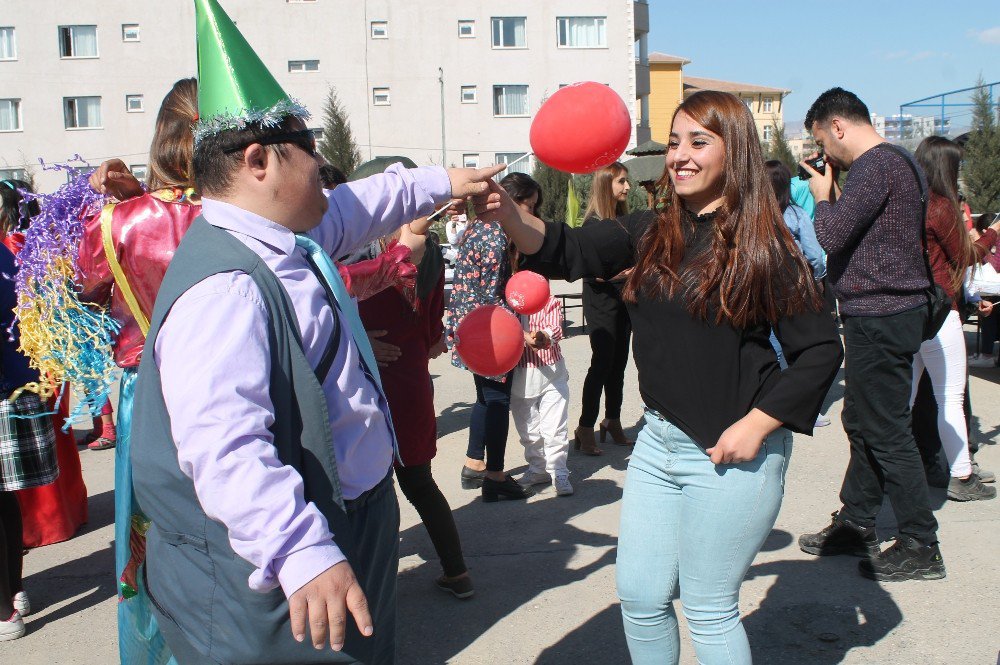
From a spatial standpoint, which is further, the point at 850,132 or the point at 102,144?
the point at 102,144

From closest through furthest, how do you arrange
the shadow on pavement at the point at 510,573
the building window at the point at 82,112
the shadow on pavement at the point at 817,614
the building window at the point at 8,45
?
the shadow on pavement at the point at 817,614 < the shadow on pavement at the point at 510,573 < the building window at the point at 8,45 < the building window at the point at 82,112

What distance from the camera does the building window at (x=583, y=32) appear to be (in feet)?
117

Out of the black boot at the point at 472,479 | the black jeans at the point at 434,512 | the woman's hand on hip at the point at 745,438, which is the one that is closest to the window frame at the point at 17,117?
the black boot at the point at 472,479

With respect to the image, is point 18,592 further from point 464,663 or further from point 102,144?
point 102,144

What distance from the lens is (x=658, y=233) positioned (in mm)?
2572

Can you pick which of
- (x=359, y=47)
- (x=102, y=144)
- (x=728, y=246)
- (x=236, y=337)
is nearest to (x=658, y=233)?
(x=728, y=246)

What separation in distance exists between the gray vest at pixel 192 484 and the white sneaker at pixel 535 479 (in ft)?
11.8

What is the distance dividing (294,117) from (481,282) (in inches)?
118

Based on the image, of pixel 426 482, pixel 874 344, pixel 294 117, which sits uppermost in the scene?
pixel 294 117

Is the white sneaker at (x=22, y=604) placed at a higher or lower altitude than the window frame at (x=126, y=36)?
lower

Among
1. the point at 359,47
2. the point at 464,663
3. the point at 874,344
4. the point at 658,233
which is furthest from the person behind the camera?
the point at 359,47

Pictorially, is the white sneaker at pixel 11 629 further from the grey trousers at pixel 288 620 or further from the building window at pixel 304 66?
the building window at pixel 304 66

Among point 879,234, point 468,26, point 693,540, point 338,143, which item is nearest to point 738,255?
point 693,540

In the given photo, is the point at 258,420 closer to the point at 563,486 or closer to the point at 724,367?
the point at 724,367
